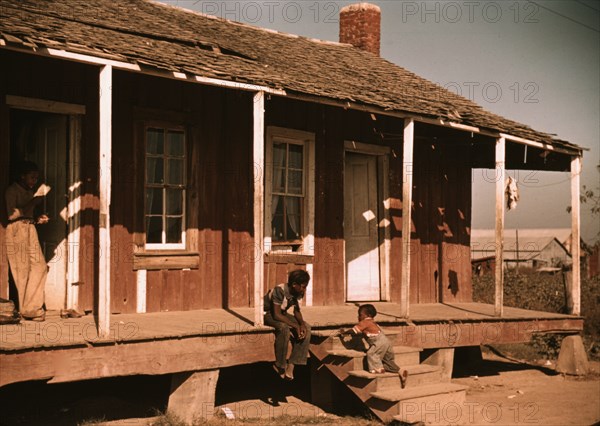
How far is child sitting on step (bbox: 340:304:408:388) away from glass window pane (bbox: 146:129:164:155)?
3594 millimetres

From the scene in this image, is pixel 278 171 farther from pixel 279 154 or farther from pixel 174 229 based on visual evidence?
pixel 174 229

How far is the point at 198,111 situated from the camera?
39.4 feet

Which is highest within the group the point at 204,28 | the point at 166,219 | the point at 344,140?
the point at 204,28

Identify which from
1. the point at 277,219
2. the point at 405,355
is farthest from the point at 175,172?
the point at 405,355

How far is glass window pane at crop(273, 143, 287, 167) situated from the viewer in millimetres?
13211

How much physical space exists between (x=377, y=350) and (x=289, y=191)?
394cm

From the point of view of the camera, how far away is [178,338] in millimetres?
9281

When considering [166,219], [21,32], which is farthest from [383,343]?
[21,32]

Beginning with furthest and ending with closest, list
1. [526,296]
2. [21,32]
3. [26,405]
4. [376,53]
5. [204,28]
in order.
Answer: [526,296]
[376,53]
[204,28]
[26,405]
[21,32]

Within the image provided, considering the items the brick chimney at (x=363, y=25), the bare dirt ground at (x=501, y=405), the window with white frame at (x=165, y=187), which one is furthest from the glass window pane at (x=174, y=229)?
the brick chimney at (x=363, y=25)

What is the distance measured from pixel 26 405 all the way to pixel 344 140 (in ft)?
22.0

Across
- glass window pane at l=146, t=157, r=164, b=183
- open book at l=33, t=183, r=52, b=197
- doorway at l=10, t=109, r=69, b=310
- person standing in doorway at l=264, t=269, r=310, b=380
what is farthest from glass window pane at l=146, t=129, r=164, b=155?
person standing in doorway at l=264, t=269, r=310, b=380

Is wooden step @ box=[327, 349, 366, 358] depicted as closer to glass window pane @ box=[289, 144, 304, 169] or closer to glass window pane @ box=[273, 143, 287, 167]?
glass window pane @ box=[273, 143, 287, 167]

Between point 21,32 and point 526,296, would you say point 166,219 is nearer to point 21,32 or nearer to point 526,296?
point 21,32
